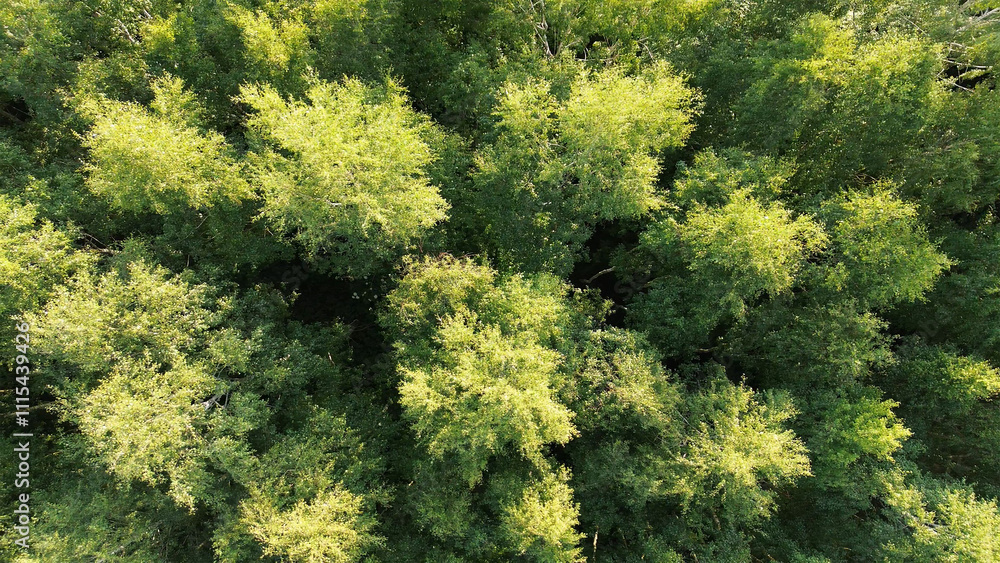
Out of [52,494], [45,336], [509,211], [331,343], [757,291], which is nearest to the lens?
[45,336]

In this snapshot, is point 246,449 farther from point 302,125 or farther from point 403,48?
point 403,48

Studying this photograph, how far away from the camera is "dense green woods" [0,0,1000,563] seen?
51.0ft

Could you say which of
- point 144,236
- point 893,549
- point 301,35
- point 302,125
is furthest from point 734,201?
point 144,236

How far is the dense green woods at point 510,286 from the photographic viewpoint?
15547 millimetres

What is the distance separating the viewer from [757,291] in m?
17.6

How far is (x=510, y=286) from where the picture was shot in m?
17.5

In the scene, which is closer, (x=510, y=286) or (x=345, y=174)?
(x=345, y=174)

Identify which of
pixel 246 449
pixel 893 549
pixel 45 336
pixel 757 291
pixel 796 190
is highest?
pixel 796 190

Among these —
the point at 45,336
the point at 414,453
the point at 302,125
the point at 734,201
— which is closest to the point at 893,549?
the point at 734,201

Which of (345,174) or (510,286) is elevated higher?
(345,174)

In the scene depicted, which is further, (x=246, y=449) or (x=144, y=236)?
(x=144, y=236)

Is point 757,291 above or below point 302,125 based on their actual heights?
below

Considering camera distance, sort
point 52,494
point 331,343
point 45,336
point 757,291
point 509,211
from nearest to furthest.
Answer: point 45,336
point 52,494
point 757,291
point 509,211
point 331,343

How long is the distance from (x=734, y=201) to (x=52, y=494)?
26670 millimetres
